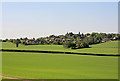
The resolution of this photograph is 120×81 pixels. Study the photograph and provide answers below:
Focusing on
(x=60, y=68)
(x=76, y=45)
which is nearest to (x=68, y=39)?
(x=76, y=45)

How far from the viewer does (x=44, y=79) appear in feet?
52.5

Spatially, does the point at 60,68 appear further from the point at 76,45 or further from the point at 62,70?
the point at 76,45

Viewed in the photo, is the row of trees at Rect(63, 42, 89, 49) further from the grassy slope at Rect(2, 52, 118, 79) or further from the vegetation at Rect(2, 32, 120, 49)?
the grassy slope at Rect(2, 52, 118, 79)

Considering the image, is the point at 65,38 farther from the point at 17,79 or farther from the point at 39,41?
the point at 17,79

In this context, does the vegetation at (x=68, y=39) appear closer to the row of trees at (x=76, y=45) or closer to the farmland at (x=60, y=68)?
the row of trees at (x=76, y=45)

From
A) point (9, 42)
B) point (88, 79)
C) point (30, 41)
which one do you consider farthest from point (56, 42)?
point (88, 79)

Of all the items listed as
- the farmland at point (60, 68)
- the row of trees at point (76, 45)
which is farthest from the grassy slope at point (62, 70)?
the row of trees at point (76, 45)

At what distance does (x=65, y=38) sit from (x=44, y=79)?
70.8m

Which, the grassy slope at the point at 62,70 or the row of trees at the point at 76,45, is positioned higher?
Answer: the row of trees at the point at 76,45

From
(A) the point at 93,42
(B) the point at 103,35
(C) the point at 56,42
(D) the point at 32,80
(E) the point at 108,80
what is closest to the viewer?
(D) the point at 32,80

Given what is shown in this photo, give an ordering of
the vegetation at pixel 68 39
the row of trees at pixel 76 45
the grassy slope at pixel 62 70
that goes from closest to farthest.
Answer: the grassy slope at pixel 62 70 < the row of trees at pixel 76 45 < the vegetation at pixel 68 39

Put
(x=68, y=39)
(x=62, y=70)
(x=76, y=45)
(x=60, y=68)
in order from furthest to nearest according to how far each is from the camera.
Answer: (x=68, y=39), (x=76, y=45), (x=60, y=68), (x=62, y=70)

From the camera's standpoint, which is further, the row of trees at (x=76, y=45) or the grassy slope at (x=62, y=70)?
the row of trees at (x=76, y=45)

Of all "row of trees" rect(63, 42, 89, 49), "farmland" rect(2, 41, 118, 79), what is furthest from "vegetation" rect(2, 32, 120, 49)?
"farmland" rect(2, 41, 118, 79)
